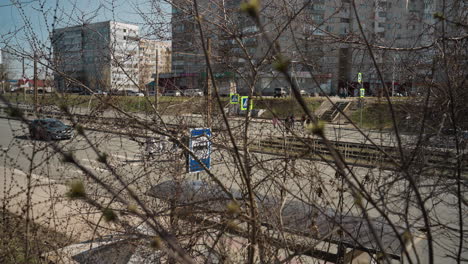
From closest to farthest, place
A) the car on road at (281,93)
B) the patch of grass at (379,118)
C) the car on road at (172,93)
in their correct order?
the patch of grass at (379,118), the car on road at (281,93), the car on road at (172,93)

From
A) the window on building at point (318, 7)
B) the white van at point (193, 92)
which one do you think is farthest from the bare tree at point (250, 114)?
the white van at point (193, 92)

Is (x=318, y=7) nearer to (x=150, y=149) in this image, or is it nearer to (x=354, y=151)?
(x=354, y=151)

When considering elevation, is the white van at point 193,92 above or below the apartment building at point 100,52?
below

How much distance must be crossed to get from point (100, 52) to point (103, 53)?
8 cm

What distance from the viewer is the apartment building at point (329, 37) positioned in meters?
4.09

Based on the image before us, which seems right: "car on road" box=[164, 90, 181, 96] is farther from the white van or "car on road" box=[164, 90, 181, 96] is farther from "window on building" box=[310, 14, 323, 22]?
"window on building" box=[310, 14, 323, 22]

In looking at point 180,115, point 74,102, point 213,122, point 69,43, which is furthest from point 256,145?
point 69,43

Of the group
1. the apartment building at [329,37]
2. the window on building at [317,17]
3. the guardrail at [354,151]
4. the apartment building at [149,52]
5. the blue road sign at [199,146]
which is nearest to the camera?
the guardrail at [354,151]

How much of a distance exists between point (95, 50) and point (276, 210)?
351 centimetres

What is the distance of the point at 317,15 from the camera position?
14.7 ft

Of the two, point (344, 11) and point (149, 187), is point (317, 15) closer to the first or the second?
point (344, 11)

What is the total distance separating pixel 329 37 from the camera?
4.17m

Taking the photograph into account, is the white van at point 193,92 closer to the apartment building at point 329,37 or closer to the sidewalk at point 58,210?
the apartment building at point 329,37

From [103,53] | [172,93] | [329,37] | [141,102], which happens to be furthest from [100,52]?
[329,37]
